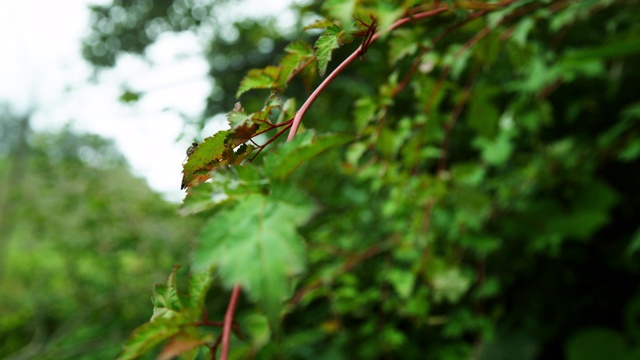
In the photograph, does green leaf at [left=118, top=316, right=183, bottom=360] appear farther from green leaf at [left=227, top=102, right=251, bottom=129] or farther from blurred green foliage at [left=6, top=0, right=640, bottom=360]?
blurred green foliage at [left=6, top=0, right=640, bottom=360]

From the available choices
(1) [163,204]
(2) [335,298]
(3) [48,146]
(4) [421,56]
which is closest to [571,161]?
(2) [335,298]

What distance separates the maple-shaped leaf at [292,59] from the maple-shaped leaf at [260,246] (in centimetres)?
21

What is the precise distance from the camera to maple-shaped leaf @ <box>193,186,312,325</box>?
0.87 feet

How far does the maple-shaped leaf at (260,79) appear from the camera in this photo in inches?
19.5

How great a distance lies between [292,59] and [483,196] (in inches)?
32.6

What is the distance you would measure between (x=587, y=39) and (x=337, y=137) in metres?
1.80

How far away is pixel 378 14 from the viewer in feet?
1.28

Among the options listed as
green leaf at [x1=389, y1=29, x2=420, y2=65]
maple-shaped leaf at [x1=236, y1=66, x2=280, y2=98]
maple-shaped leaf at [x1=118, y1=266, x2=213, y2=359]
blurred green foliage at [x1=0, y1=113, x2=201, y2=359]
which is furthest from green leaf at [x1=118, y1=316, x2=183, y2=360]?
blurred green foliage at [x1=0, y1=113, x2=201, y2=359]

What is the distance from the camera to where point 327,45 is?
428 millimetres

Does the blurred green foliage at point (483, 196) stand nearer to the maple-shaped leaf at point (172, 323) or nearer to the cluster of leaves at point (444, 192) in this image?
the cluster of leaves at point (444, 192)

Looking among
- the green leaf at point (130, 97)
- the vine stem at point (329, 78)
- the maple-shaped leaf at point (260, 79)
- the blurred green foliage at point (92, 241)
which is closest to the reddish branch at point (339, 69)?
the vine stem at point (329, 78)

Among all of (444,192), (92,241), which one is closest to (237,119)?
(444,192)

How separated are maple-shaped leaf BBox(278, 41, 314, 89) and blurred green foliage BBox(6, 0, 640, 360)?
0.16 ft

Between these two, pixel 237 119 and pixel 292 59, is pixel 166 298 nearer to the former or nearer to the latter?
pixel 237 119
